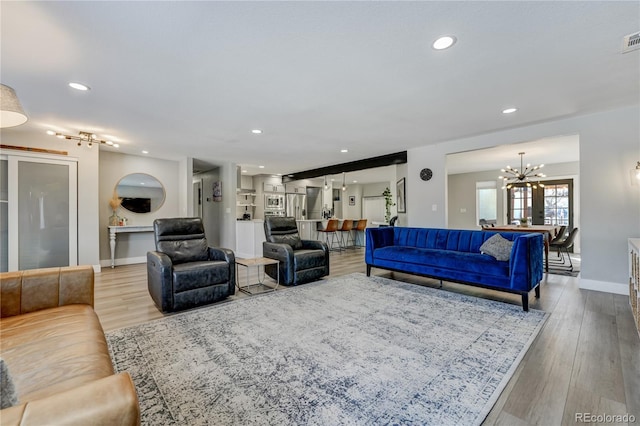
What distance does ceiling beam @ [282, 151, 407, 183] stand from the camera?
5989 millimetres

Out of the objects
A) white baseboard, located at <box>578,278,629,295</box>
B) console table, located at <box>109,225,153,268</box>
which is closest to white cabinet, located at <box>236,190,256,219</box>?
console table, located at <box>109,225,153,268</box>

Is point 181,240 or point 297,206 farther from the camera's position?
point 297,206

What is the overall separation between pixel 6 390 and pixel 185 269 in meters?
2.45

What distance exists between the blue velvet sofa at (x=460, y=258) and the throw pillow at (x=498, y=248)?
0.22 feet

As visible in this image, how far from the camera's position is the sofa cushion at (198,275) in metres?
3.06

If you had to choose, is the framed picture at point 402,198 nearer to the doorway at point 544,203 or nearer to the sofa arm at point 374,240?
the sofa arm at point 374,240

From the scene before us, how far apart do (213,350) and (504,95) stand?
3777 mm

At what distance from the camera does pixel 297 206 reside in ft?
33.8

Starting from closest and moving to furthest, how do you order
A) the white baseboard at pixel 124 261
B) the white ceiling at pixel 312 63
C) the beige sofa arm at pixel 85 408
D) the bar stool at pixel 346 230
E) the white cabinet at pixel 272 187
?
1. the beige sofa arm at pixel 85 408
2. the white ceiling at pixel 312 63
3. the white baseboard at pixel 124 261
4. the bar stool at pixel 346 230
5. the white cabinet at pixel 272 187

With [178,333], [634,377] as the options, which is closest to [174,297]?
[178,333]

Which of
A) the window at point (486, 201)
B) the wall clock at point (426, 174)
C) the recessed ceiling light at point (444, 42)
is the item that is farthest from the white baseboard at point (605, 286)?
the window at point (486, 201)

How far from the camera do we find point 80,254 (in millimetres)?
4887

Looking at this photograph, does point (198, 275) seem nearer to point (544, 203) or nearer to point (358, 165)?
point (358, 165)

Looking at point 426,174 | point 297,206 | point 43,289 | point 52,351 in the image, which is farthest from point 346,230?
point 52,351
